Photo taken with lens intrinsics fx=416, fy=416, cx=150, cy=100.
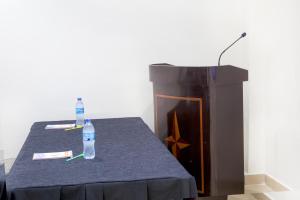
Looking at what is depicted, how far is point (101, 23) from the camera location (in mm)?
3801

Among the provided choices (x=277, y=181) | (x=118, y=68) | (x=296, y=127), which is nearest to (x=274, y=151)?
(x=277, y=181)

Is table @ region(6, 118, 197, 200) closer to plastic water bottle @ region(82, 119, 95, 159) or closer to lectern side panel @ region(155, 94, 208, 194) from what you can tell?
plastic water bottle @ region(82, 119, 95, 159)

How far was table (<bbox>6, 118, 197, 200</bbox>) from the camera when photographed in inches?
69.0

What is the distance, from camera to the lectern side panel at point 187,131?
320 cm

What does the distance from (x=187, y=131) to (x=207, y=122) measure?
0.18m

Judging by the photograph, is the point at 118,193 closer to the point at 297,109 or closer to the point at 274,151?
the point at 297,109

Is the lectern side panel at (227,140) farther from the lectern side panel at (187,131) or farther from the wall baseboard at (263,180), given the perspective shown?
the wall baseboard at (263,180)

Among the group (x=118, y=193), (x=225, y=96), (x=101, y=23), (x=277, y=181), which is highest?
(x=101, y=23)

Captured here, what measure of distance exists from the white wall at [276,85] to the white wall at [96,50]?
180 mm

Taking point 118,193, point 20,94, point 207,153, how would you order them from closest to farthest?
point 118,193, point 207,153, point 20,94

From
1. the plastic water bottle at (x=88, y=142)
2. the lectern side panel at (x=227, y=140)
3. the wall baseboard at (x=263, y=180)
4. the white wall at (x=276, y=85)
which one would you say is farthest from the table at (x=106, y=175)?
the wall baseboard at (x=263, y=180)

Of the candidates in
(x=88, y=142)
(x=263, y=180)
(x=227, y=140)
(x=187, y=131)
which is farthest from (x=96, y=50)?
(x=263, y=180)

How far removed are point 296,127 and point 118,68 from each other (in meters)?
1.65

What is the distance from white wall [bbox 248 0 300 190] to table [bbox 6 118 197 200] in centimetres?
145
